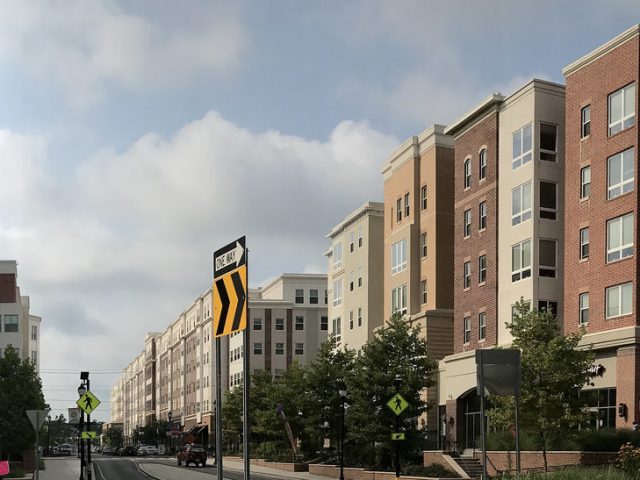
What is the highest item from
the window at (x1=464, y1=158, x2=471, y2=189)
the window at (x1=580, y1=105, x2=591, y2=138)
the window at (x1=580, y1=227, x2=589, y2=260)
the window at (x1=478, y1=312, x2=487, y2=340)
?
the window at (x1=580, y1=105, x2=591, y2=138)

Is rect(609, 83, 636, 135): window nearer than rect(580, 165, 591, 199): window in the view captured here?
Yes

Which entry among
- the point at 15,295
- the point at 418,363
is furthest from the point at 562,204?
the point at 15,295

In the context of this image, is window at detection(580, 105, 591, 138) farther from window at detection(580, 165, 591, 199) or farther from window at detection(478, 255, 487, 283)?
window at detection(478, 255, 487, 283)

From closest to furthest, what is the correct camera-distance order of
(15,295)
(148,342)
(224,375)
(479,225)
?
(479,225), (15,295), (224,375), (148,342)

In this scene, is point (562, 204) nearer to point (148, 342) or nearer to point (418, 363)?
point (418, 363)

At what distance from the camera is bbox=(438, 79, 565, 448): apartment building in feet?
146

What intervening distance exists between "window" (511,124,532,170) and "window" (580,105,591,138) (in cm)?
318

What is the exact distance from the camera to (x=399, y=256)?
58.9 metres

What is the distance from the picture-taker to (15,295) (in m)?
85.4

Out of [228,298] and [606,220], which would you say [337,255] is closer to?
[606,220]

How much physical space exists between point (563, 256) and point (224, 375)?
71133 mm

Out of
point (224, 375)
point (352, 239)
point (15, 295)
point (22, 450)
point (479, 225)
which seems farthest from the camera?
point (224, 375)

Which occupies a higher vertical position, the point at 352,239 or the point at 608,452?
the point at 352,239

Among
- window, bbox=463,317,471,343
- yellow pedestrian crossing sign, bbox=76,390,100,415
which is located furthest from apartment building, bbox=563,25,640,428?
yellow pedestrian crossing sign, bbox=76,390,100,415
